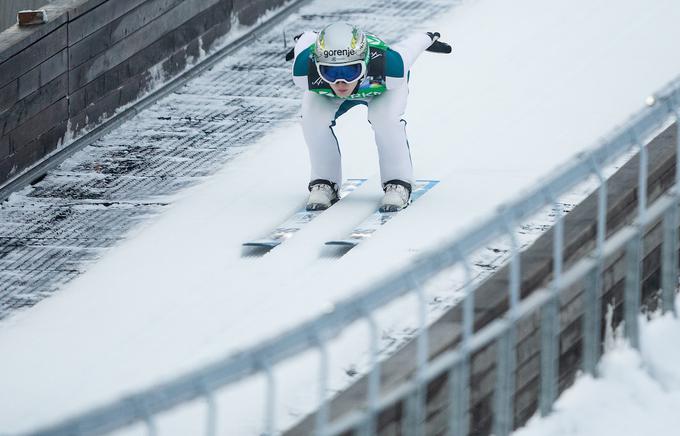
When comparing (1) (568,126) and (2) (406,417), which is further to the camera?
(1) (568,126)

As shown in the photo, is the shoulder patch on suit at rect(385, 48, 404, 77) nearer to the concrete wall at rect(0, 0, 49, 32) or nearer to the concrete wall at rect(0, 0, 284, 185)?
the concrete wall at rect(0, 0, 284, 185)

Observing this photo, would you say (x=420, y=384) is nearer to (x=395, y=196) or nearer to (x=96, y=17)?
(x=395, y=196)

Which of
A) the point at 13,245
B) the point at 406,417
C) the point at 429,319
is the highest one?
the point at 406,417

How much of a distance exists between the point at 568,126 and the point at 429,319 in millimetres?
3780

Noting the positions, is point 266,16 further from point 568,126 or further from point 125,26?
point 568,126

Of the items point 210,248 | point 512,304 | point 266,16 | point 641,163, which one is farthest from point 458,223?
point 266,16

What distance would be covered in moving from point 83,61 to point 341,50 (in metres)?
3.08

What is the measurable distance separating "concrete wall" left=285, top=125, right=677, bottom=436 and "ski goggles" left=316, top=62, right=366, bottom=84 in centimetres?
193

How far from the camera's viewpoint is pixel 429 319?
779 cm

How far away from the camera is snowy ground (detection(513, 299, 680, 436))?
6742mm

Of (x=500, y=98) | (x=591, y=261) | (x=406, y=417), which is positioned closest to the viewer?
(x=406, y=417)

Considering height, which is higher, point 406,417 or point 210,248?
point 406,417

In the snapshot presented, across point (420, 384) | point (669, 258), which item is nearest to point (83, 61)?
point (669, 258)

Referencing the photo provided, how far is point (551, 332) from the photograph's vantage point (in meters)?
6.57
